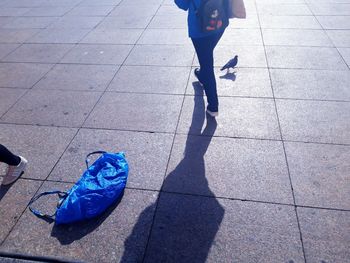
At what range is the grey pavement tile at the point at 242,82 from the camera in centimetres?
493

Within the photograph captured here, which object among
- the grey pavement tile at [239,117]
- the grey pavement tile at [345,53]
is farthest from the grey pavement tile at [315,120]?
the grey pavement tile at [345,53]

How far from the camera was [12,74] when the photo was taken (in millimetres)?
5898

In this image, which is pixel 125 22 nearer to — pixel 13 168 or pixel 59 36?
pixel 59 36

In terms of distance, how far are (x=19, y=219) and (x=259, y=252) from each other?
8.14ft

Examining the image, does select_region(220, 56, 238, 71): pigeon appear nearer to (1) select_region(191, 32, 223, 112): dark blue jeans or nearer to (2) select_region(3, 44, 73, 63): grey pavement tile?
(1) select_region(191, 32, 223, 112): dark blue jeans

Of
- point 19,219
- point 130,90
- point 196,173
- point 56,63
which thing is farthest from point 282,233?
point 56,63

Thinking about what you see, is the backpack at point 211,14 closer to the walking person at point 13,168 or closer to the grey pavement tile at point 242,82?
the grey pavement tile at point 242,82

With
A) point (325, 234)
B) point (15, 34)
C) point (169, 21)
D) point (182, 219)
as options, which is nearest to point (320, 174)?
point (325, 234)

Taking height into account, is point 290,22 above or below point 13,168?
below

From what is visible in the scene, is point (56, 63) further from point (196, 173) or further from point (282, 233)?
point (282, 233)

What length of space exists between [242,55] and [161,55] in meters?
1.61

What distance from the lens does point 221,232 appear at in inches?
119

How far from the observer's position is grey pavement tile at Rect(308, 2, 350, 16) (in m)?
7.63

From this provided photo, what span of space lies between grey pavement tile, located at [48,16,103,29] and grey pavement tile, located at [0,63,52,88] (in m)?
2.08
